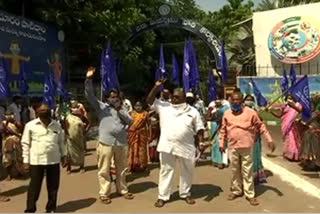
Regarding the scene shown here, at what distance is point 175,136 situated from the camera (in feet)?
23.1

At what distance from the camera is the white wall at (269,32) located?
70.3 ft

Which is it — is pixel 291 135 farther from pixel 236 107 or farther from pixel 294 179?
pixel 236 107

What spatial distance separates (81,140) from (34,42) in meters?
6.95

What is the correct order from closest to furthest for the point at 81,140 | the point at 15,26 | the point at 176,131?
the point at 176,131 → the point at 81,140 → the point at 15,26

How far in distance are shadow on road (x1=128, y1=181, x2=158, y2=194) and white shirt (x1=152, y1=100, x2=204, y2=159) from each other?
1285 millimetres

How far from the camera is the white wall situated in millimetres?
21422

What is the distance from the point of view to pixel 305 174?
9383mm

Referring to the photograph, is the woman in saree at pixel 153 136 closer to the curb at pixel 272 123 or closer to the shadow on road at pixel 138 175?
the shadow on road at pixel 138 175

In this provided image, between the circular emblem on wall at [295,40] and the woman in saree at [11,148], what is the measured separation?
14135 millimetres

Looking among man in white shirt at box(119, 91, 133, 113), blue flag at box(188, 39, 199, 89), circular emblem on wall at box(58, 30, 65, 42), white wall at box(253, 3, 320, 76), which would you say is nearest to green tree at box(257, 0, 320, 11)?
white wall at box(253, 3, 320, 76)

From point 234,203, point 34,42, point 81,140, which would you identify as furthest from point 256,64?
Result: point 234,203

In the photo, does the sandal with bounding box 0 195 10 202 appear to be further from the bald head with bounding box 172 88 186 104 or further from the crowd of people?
the bald head with bounding box 172 88 186 104

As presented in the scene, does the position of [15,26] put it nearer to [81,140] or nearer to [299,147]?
[81,140]

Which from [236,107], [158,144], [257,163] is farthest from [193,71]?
[236,107]
